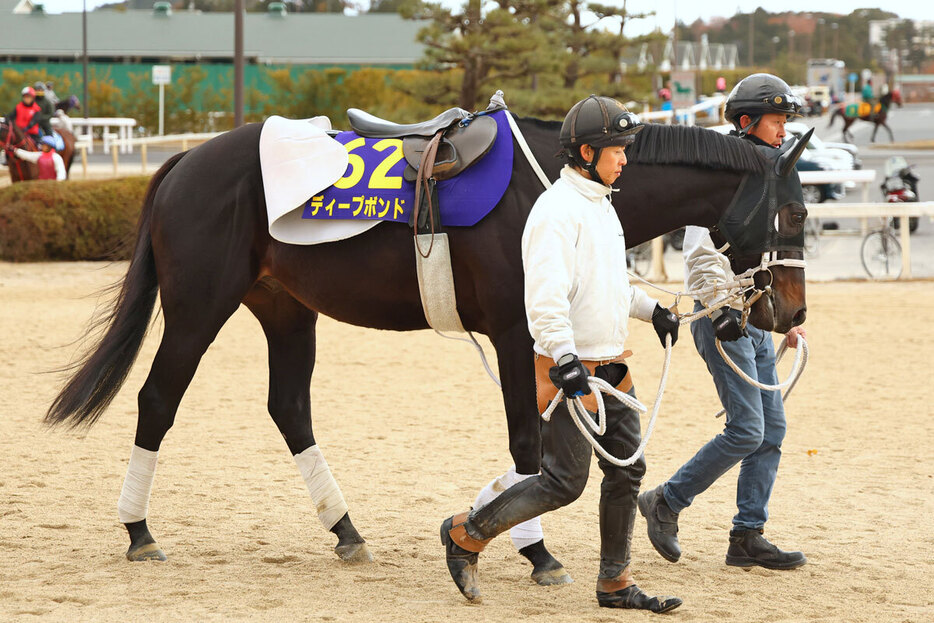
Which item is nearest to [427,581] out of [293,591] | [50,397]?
[293,591]

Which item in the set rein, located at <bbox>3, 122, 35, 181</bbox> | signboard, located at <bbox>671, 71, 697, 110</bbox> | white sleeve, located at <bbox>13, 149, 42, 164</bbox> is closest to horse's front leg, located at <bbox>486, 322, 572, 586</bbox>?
white sleeve, located at <bbox>13, 149, 42, 164</bbox>

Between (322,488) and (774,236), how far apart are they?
6.76 ft

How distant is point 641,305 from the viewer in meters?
3.88

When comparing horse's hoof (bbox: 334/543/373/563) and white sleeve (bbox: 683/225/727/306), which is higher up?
white sleeve (bbox: 683/225/727/306)

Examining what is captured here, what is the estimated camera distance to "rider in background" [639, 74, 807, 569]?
4.20 metres

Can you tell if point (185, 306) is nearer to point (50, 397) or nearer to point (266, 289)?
point (266, 289)

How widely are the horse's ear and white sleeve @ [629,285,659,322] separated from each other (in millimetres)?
642

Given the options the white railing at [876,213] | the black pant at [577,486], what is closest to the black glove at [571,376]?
the black pant at [577,486]

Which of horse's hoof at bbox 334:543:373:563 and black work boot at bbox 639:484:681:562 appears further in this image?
horse's hoof at bbox 334:543:373:563

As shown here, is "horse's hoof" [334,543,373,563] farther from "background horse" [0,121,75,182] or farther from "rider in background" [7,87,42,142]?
"rider in background" [7,87,42,142]

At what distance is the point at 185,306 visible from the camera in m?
4.48

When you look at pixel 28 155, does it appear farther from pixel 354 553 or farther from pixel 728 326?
pixel 728 326

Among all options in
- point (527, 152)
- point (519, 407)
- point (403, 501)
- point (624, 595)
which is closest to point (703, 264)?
point (527, 152)

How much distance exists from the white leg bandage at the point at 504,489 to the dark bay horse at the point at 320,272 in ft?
0.17
